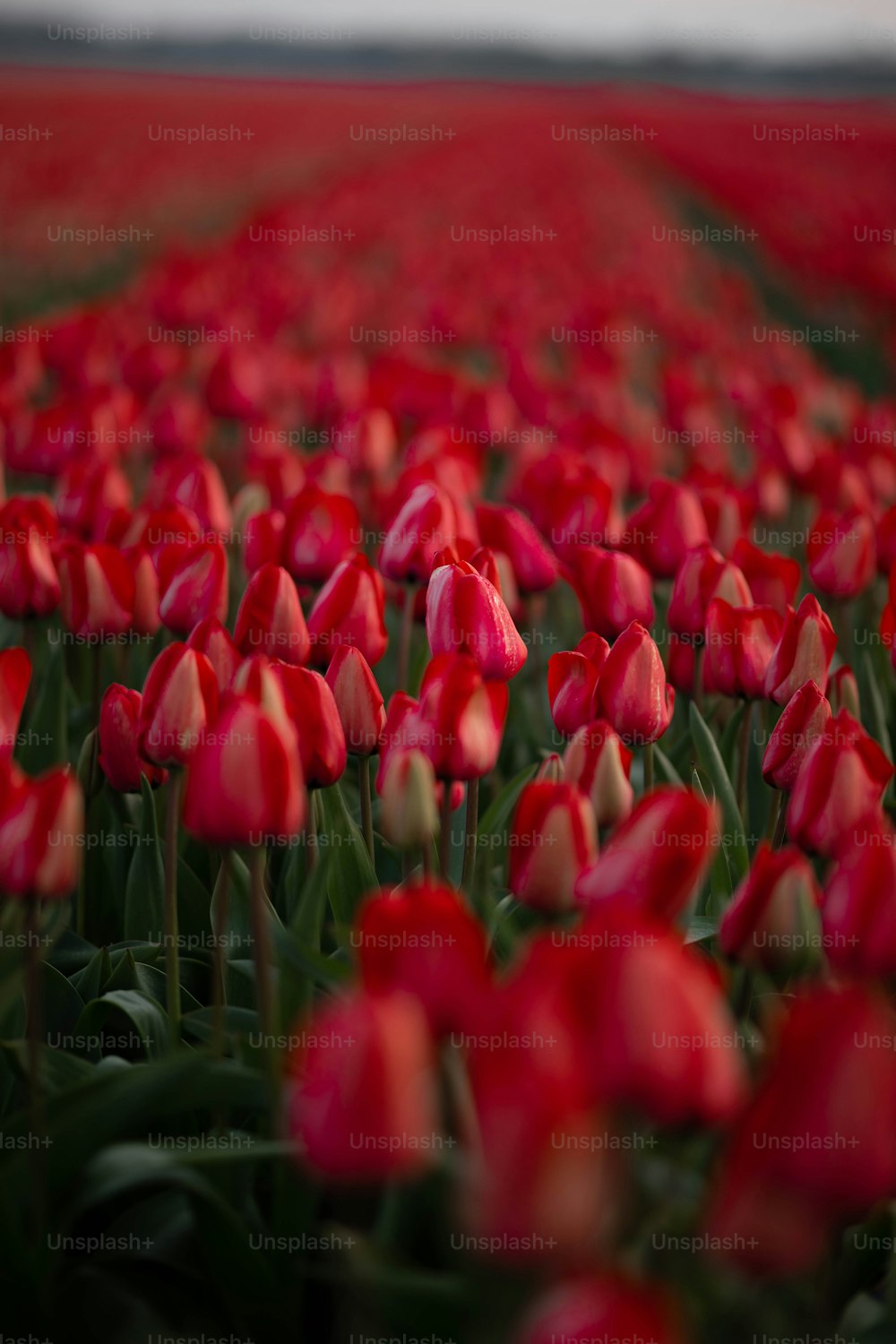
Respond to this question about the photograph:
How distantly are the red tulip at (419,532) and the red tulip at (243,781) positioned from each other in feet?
2.84

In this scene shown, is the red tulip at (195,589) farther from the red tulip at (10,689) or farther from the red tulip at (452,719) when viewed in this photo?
the red tulip at (452,719)

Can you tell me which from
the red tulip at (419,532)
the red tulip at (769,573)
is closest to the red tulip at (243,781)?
the red tulip at (419,532)

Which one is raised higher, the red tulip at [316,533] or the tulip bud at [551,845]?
the tulip bud at [551,845]

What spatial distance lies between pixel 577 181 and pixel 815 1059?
18.0 m

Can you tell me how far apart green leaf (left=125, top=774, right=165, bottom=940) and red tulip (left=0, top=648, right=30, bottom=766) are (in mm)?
346

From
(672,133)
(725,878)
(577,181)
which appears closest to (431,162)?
(577,181)

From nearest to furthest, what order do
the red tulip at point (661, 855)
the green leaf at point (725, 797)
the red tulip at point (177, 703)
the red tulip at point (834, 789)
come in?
the red tulip at point (661, 855), the red tulip at point (834, 789), the red tulip at point (177, 703), the green leaf at point (725, 797)

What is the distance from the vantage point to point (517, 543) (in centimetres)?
214

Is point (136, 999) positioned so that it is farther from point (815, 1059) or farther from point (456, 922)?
point (815, 1059)

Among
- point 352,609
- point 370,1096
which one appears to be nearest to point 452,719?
point 352,609

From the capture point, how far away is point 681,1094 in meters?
0.80

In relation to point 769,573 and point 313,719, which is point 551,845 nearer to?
point 313,719

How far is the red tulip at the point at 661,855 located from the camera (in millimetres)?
1031

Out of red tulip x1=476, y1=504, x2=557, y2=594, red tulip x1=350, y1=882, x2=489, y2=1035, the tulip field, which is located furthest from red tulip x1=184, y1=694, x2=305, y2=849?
red tulip x1=476, y1=504, x2=557, y2=594
